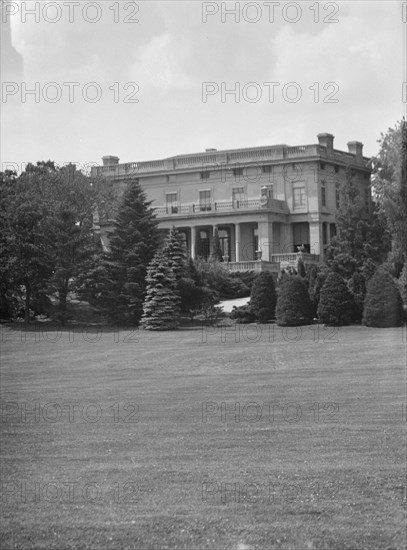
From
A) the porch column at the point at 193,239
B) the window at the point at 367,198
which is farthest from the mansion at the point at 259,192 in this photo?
the porch column at the point at 193,239

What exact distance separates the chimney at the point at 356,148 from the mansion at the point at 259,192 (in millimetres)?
21

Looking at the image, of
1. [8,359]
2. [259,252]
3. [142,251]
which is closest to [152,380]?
[8,359]

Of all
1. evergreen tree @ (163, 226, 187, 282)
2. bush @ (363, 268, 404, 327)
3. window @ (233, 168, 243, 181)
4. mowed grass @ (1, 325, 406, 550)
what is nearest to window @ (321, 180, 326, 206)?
window @ (233, 168, 243, 181)

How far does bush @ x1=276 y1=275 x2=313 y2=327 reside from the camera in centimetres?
1744

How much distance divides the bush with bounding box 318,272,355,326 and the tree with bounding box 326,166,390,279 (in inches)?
15.6

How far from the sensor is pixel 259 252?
21375mm

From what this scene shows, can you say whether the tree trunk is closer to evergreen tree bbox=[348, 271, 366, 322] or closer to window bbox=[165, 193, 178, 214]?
evergreen tree bbox=[348, 271, 366, 322]

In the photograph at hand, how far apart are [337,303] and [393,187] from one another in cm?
302

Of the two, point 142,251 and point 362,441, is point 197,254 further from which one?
point 362,441

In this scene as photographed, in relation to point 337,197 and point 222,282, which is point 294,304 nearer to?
point 337,197

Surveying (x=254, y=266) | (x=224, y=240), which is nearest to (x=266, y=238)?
(x=254, y=266)

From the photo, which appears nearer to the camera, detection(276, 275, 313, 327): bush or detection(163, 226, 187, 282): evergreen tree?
detection(163, 226, 187, 282): evergreen tree

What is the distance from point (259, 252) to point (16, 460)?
13094 mm

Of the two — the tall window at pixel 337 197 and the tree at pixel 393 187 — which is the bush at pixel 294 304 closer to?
the tall window at pixel 337 197
